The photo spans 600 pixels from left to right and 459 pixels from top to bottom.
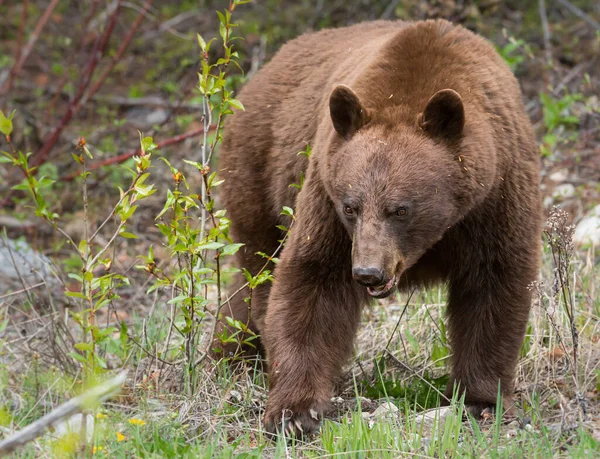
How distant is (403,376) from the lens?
470 centimetres

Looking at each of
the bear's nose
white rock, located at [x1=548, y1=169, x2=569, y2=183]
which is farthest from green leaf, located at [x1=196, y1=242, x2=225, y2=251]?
white rock, located at [x1=548, y1=169, x2=569, y2=183]

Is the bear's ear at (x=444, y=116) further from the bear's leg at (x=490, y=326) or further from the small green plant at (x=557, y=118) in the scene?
the small green plant at (x=557, y=118)

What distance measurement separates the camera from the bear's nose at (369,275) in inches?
138

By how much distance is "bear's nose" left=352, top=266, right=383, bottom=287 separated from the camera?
11.5 feet

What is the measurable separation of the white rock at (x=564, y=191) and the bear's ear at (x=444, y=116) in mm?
3636

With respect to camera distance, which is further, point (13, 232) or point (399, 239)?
point (13, 232)

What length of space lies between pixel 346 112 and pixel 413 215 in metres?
0.51

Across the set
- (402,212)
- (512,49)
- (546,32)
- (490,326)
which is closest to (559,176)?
(512,49)

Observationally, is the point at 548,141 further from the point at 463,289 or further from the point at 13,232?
the point at 13,232

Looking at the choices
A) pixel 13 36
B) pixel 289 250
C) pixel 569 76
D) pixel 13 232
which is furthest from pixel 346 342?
pixel 13 36

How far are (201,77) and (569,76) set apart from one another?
5634mm

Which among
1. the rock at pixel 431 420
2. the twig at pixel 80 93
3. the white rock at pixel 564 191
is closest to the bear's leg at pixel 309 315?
the rock at pixel 431 420

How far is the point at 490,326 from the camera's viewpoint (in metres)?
4.17

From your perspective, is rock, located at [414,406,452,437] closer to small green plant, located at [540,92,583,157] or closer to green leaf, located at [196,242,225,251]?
green leaf, located at [196,242,225,251]
